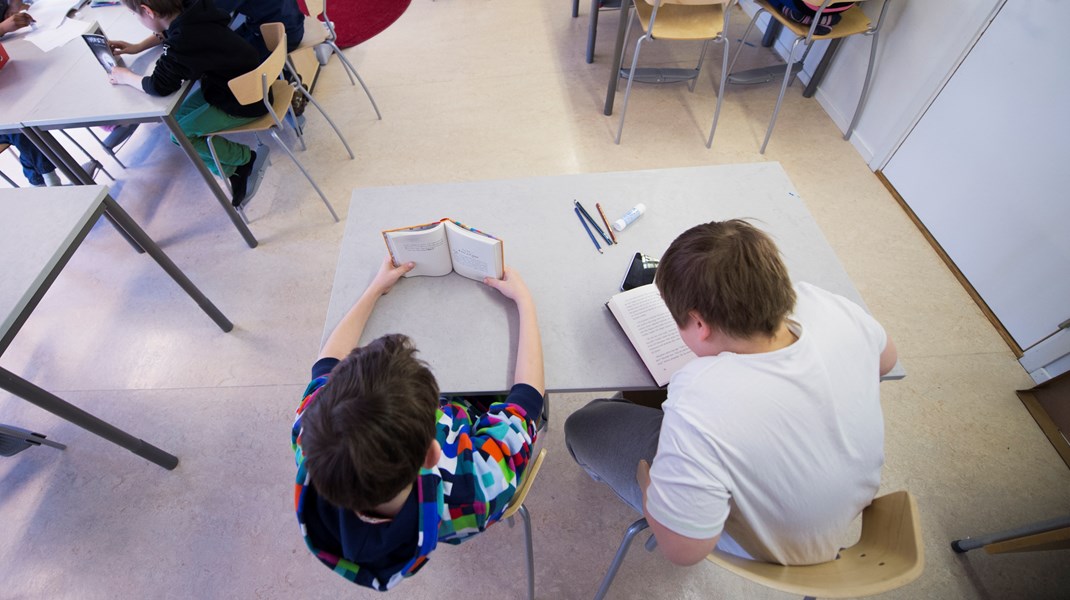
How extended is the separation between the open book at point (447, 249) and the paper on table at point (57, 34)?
2.19 meters

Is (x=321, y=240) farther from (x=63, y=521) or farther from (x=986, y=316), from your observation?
(x=986, y=316)

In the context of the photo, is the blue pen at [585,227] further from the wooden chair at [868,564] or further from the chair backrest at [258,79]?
the chair backrest at [258,79]

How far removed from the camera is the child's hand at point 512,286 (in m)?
1.12

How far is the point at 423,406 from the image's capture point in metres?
0.70

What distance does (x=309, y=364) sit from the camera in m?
1.90

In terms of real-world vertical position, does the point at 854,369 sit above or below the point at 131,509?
above

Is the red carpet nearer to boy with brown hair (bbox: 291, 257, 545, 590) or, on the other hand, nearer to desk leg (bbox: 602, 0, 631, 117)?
desk leg (bbox: 602, 0, 631, 117)

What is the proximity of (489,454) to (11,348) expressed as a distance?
2425mm

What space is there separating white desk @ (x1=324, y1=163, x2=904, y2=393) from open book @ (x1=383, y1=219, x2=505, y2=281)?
44mm

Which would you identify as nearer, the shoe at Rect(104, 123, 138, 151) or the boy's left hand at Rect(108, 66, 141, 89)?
the boy's left hand at Rect(108, 66, 141, 89)

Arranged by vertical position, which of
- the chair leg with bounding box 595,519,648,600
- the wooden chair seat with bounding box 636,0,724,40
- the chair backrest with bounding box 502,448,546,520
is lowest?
the chair leg with bounding box 595,519,648,600

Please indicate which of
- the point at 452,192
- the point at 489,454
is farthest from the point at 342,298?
the point at 489,454

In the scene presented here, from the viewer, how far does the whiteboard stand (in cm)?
166

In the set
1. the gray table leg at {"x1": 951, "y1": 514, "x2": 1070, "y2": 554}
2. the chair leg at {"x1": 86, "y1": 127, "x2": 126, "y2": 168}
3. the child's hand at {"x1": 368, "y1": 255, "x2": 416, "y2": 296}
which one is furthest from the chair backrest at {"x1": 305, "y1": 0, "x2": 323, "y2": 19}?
the gray table leg at {"x1": 951, "y1": 514, "x2": 1070, "y2": 554}
